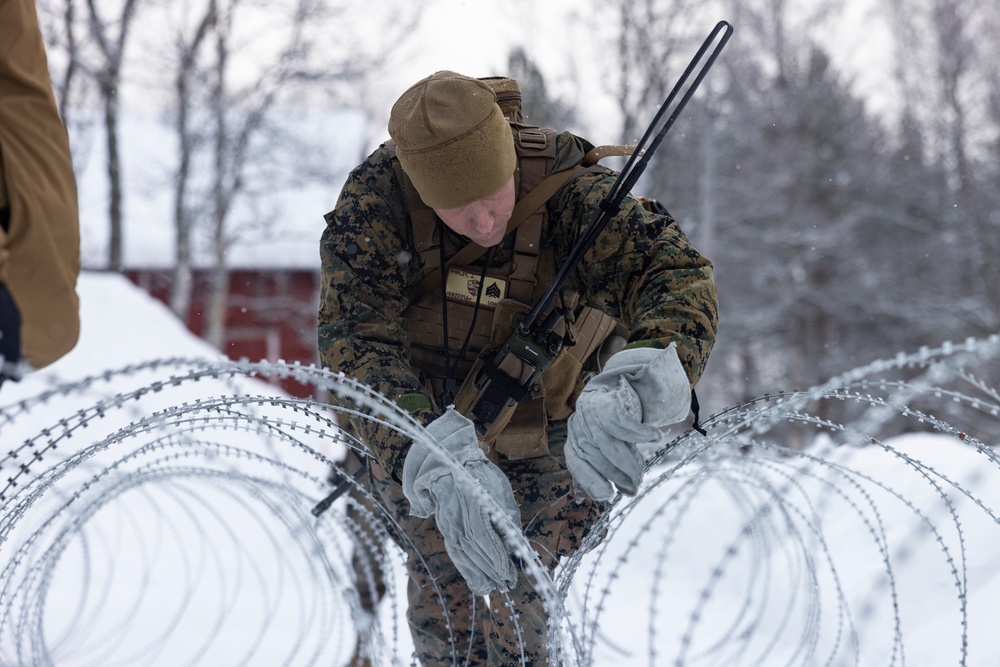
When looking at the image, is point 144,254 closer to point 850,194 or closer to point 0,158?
point 850,194

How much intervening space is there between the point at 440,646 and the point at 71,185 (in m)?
1.60

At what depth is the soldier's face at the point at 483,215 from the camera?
241 cm

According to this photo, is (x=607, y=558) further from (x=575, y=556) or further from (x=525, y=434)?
(x=575, y=556)

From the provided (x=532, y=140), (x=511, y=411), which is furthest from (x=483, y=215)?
(x=511, y=411)

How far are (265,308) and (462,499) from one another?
1846cm

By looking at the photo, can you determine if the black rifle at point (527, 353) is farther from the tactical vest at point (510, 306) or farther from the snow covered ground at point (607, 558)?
the snow covered ground at point (607, 558)

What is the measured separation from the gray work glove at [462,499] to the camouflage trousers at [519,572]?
0.45 m

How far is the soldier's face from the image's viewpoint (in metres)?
2.41

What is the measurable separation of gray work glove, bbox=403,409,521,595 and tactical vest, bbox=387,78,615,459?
47cm

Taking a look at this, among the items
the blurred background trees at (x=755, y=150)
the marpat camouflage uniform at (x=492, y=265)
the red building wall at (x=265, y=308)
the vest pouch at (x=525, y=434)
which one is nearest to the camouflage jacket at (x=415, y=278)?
the marpat camouflage uniform at (x=492, y=265)

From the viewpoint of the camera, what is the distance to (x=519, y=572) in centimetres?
272

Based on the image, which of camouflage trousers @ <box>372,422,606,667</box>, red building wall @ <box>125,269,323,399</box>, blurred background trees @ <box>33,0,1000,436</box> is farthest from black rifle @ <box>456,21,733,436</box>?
red building wall @ <box>125,269,323,399</box>

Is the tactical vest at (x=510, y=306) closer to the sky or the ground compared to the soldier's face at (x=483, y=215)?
closer to the ground

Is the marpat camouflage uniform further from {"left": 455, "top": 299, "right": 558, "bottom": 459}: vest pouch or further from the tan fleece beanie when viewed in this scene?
the tan fleece beanie
